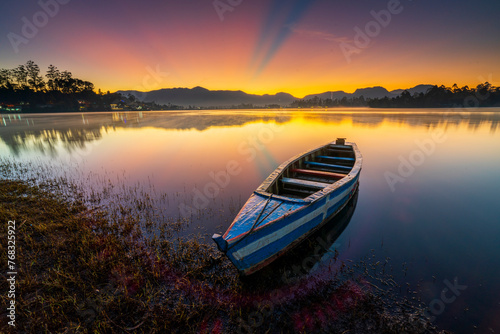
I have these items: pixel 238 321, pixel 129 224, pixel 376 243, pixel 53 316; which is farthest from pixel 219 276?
pixel 376 243

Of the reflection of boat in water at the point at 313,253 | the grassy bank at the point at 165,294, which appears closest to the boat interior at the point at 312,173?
the reflection of boat in water at the point at 313,253

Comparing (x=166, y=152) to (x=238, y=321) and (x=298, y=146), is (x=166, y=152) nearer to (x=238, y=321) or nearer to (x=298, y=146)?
(x=298, y=146)

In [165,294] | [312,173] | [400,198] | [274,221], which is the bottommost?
[400,198]

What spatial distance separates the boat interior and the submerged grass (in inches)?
132

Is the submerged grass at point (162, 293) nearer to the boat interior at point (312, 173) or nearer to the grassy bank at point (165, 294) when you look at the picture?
the grassy bank at point (165, 294)

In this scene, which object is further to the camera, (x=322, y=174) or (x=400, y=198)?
(x=400, y=198)

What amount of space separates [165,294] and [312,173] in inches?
297

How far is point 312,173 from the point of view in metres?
9.76

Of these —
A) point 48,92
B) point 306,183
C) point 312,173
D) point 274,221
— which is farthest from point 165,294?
point 48,92

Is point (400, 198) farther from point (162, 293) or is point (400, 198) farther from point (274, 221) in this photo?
point (162, 293)

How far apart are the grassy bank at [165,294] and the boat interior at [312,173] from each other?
3.32 meters

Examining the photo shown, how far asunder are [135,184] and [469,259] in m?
15.3

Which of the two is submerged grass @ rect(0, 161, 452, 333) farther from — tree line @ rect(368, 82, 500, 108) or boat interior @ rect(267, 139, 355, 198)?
tree line @ rect(368, 82, 500, 108)

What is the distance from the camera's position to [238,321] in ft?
14.6
